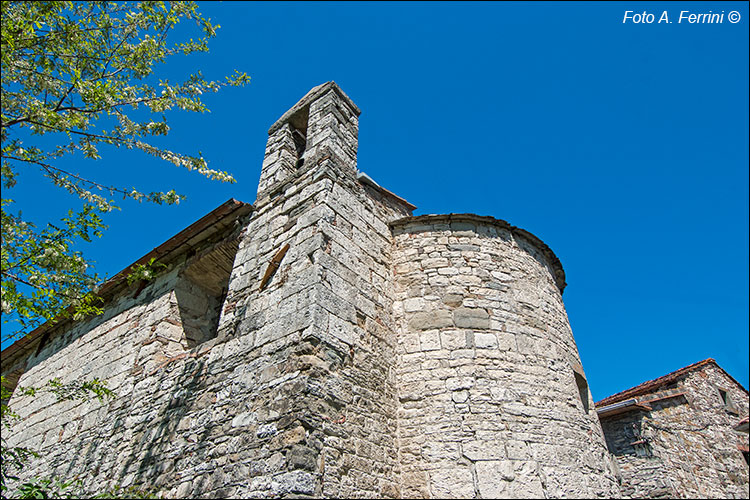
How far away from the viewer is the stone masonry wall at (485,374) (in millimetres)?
3943

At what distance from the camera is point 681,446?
25.1 feet

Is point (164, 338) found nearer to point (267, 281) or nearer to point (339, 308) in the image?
point (267, 281)

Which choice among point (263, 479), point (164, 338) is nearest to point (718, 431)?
point (263, 479)

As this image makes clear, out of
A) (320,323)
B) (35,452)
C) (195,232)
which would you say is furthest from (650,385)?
(35,452)

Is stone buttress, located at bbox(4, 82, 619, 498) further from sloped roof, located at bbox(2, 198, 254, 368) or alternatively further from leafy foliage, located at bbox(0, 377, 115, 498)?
leafy foliage, located at bbox(0, 377, 115, 498)

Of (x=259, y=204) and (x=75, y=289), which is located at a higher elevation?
(x=259, y=204)

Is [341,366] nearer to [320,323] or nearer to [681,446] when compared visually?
[320,323]

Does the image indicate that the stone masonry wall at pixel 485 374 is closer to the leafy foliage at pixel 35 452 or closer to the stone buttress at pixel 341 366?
the stone buttress at pixel 341 366

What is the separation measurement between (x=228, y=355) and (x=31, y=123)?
2679 mm

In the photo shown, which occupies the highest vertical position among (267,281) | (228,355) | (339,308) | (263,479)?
(267,281)

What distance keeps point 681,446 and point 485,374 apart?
543 cm

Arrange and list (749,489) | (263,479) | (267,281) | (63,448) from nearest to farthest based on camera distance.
Result: (263,479), (267,281), (63,448), (749,489)

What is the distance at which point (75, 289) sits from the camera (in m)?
4.24

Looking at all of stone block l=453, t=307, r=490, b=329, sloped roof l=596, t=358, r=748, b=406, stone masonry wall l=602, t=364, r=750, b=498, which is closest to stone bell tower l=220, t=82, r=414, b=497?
stone block l=453, t=307, r=490, b=329
